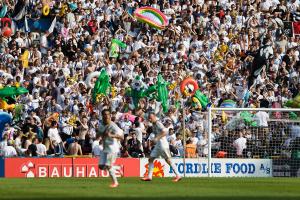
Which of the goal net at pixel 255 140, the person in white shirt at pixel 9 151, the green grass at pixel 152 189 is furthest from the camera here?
the goal net at pixel 255 140

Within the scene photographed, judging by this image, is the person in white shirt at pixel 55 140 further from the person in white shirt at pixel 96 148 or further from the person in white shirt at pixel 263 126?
the person in white shirt at pixel 263 126

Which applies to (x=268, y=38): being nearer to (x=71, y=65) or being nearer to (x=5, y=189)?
(x=71, y=65)

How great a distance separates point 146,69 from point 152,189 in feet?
55.7

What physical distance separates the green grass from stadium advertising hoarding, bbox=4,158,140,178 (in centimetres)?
428

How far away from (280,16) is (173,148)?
43.5 ft

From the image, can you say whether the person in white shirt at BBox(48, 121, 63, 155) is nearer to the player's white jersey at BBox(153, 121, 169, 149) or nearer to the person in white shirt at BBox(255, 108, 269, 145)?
the person in white shirt at BBox(255, 108, 269, 145)

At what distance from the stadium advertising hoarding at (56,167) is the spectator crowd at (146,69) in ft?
2.04

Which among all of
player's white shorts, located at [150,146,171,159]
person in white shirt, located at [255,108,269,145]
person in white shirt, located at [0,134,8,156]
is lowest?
player's white shorts, located at [150,146,171,159]

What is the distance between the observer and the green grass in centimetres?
2895

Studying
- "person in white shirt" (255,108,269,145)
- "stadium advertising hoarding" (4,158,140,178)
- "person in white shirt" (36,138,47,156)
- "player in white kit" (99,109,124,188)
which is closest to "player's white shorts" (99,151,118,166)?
"player in white kit" (99,109,124,188)

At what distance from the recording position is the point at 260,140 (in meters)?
43.5

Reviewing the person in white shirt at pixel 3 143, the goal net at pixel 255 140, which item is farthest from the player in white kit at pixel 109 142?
the goal net at pixel 255 140

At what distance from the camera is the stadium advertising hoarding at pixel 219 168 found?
4256 centimetres

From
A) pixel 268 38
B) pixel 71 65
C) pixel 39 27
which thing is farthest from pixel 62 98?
pixel 268 38
